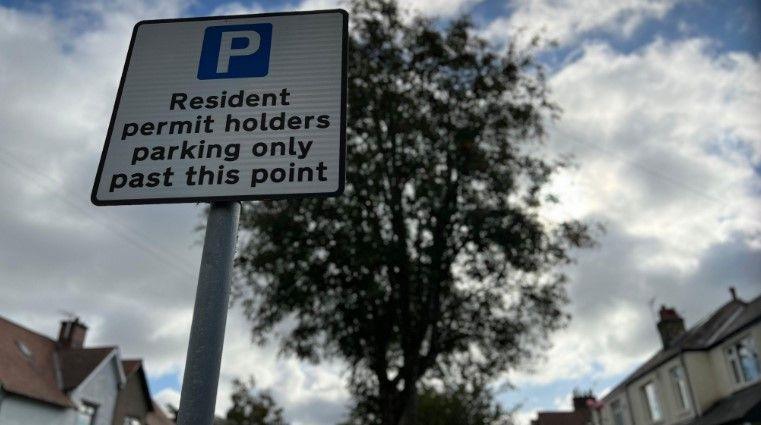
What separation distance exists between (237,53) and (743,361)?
90.0 ft

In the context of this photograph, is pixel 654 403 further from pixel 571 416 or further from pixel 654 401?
pixel 571 416

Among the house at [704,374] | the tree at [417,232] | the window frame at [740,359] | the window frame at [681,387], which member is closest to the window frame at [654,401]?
the house at [704,374]

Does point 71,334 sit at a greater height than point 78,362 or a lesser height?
greater

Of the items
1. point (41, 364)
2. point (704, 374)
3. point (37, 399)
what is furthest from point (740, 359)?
point (41, 364)

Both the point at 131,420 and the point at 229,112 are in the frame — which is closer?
the point at 229,112

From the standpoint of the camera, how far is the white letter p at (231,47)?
8.80 feet

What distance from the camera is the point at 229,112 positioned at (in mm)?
2553

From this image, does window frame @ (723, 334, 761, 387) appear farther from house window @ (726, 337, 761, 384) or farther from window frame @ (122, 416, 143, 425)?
window frame @ (122, 416, 143, 425)

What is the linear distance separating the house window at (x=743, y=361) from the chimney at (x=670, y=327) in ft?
24.2

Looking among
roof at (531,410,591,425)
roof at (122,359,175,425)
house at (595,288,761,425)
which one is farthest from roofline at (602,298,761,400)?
roof at (122,359,175,425)

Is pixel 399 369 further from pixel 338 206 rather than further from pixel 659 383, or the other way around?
pixel 659 383

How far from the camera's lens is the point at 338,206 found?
704 inches

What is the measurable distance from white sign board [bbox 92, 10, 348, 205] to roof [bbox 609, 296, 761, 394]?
25178 millimetres

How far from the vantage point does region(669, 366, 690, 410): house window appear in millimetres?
27625
